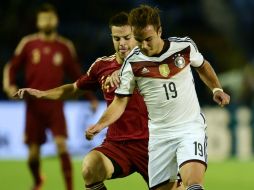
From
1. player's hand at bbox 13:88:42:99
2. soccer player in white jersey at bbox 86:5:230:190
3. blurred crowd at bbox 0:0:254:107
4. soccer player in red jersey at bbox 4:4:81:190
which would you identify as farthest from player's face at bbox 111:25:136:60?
blurred crowd at bbox 0:0:254:107

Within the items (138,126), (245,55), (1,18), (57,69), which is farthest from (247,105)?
(138,126)

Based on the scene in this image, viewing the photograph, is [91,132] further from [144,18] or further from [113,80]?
[144,18]

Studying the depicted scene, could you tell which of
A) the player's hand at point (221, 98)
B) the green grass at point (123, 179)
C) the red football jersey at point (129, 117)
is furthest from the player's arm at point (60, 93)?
the green grass at point (123, 179)

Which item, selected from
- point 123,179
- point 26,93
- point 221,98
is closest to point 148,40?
point 221,98

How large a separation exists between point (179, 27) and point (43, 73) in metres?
9.90

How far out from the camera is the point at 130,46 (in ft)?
21.7

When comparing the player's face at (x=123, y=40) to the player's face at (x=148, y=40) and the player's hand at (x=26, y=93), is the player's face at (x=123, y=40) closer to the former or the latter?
the player's face at (x=148, y=40)

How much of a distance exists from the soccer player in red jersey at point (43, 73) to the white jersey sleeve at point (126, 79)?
12.3 ft

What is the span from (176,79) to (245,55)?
44.9ft

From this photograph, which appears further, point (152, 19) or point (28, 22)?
point (28, 22)

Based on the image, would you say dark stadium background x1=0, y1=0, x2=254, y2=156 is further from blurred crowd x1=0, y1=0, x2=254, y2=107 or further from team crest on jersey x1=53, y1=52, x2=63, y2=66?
team crest on jersey x1=53, y1=52, x2=63, y2=66

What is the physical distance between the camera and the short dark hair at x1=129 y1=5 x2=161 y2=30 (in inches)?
233

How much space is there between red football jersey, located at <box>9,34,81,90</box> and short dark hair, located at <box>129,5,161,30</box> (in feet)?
14.0

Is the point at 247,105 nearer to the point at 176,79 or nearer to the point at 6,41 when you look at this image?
the point at 6,41
